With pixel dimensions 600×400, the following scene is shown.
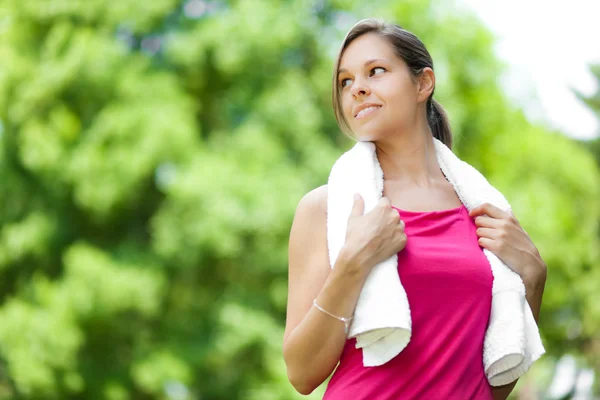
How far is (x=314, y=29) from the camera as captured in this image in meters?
11.3

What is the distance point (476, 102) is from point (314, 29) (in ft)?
9.27

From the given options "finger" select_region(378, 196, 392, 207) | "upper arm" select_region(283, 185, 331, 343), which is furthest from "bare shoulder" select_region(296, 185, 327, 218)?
"finger" select_region(378, 196, 392, 207)

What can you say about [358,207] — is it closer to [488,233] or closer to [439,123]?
Answer: [488,233]

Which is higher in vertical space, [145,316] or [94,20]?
[94,20]

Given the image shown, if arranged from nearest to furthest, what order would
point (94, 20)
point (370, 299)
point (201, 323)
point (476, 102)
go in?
point (370, 299), point (201, 323), point (94, 20), point (476, 102)

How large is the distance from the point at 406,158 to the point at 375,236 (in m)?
0.32

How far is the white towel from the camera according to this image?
1490mm

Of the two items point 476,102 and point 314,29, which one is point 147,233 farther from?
point 476,102

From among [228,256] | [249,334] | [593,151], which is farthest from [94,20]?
[593,151]

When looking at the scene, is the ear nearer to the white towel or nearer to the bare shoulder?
the white towel

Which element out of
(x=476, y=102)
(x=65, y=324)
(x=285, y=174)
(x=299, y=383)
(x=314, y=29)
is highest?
(x=314, y=29)

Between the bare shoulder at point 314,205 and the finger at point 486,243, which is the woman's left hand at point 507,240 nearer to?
the finger at point 486,243

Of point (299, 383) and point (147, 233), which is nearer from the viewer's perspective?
point (299, 383)

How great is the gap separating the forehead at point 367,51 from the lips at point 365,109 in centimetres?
9
